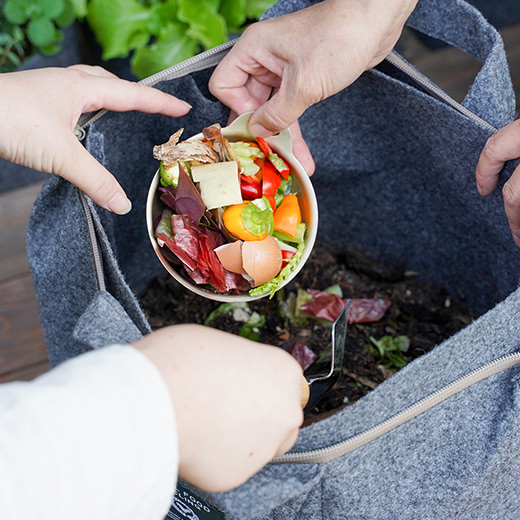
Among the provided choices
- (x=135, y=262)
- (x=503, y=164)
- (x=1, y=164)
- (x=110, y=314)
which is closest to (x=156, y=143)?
(x=135, y=262)

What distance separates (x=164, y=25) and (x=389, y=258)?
2.64ft

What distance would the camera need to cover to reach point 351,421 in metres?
0.58

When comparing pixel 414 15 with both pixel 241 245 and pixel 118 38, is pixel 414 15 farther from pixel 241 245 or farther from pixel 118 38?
pixel 118 38

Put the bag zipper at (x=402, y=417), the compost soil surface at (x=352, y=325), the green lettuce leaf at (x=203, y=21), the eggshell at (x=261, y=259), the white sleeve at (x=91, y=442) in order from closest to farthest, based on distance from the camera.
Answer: the white sleeve at (x=91, y=442) → the bag zipper at (x=402, y=417) → the eggshell at (x=261, y=259) → the compost soil surface at (x=352, y=325) → the green lettuce leaf at (x=203, y=21)

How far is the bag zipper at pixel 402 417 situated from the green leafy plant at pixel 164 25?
969 mm

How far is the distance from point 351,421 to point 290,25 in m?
0.50

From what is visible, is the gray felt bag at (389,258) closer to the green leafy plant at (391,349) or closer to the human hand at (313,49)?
the human hand at (313,49)

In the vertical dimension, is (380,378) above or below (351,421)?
below

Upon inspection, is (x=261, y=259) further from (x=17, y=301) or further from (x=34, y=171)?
(x=34, y=171)

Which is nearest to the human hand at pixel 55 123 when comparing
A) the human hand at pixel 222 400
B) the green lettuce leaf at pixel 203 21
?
the human hand at pixel 222 400

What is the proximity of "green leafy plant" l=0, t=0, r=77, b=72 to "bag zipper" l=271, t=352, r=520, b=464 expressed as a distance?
1.13m

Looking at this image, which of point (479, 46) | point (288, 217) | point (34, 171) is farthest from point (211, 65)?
point (34, 171)

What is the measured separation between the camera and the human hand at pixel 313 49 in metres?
0.71

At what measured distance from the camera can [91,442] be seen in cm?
40
